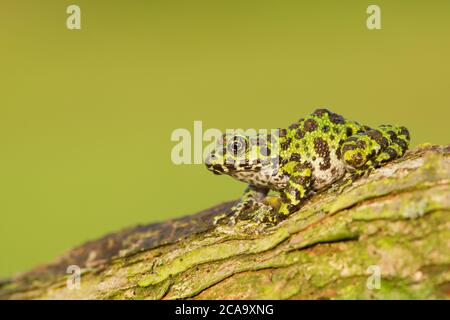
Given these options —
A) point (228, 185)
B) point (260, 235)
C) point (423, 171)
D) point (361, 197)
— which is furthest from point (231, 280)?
point (228, 185)

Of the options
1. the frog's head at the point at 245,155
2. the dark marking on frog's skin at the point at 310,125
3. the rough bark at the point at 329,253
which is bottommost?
the rough bark at the point at 329,253

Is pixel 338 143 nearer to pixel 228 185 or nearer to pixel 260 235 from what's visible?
pixel 260 235

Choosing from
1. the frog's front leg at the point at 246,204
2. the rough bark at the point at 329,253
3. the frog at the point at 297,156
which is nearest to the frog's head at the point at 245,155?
the frog at the point at 297,156

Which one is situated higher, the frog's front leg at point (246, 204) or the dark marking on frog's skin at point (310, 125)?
the dark marking on frog's skin at point (310, 125)

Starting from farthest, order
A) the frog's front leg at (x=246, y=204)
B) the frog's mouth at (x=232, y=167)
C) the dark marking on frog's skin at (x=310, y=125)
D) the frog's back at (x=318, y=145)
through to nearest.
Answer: the frog's mouth at (x=232, y=167)
the dark marking on frog's skin at (x=310, y=125)
the frog's front leg at (x=246, y=204)
the frog's back at (x=318, y=145)

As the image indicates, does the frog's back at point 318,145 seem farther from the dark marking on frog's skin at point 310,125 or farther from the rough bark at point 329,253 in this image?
the rough bark at point 329,253

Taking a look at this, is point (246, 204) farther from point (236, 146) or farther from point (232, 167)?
point (236, 146)

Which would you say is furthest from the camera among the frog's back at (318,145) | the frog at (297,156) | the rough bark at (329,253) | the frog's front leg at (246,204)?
the frog's front leg at (246,204)

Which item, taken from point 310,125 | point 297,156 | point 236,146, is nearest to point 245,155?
point 236,146
